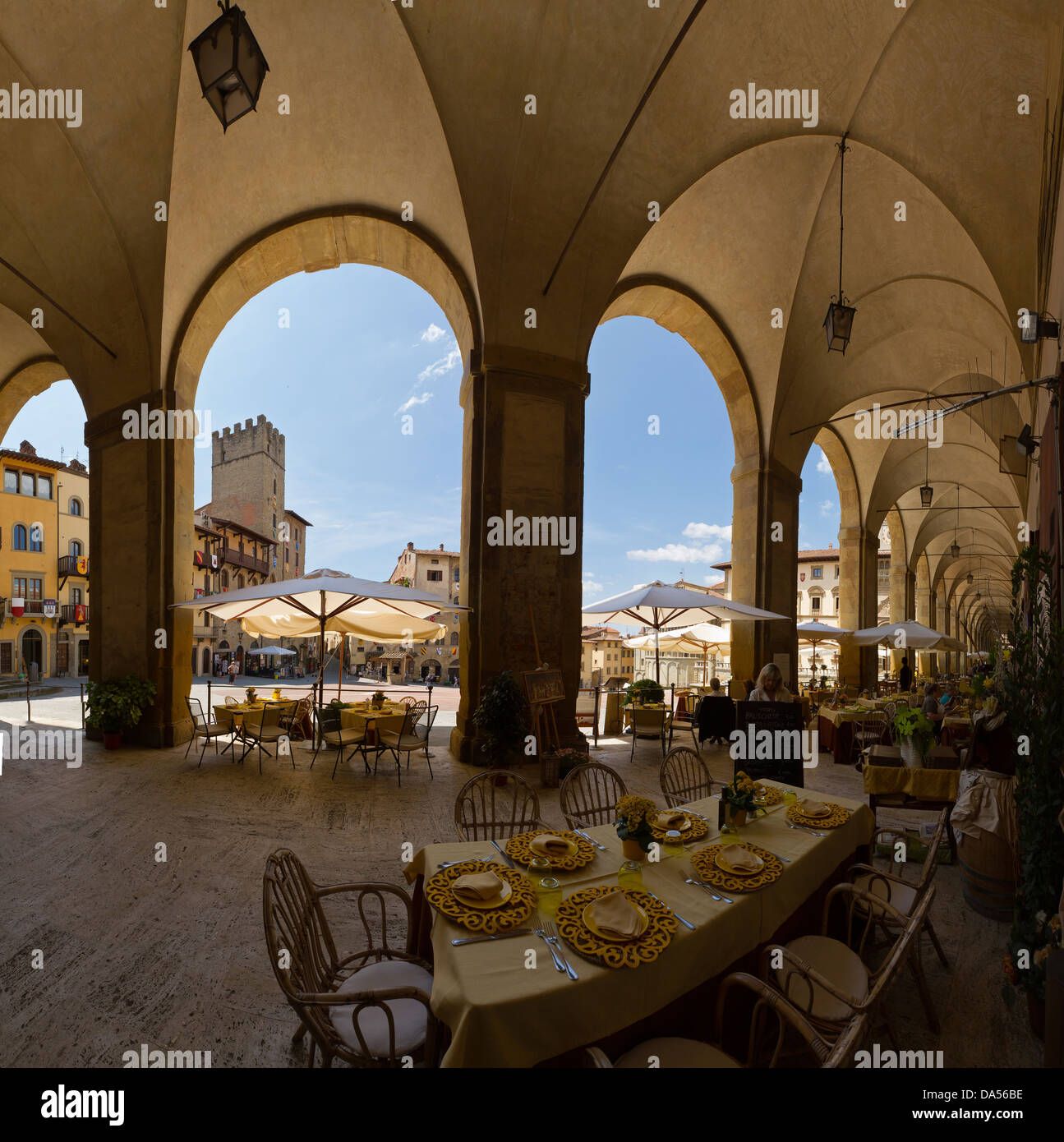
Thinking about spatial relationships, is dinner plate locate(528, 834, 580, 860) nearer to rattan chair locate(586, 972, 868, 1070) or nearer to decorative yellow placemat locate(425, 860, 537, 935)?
decorative yellow placemat locate(425, 860, 537, 935)

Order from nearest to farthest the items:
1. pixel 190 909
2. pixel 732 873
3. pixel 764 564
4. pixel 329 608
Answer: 1. pixel 732 873
2. pixel 190 909
3. pixel 329 608
4. pixel 764 564

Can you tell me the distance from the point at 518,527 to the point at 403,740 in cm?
345

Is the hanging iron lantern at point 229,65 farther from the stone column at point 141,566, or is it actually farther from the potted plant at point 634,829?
the stone column at point 141,566

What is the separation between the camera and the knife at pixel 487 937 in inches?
91.0

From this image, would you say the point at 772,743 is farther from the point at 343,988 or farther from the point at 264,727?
the point at 264,727

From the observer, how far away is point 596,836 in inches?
141

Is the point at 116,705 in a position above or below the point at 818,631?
below

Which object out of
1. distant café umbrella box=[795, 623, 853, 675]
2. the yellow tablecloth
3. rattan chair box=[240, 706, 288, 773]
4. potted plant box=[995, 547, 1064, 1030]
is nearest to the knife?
potted plant box=[995, 547, 1064, 1030]

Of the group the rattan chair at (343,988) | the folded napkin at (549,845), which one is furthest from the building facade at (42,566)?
the folded napkin at (549,845)

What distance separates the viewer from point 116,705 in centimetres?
939

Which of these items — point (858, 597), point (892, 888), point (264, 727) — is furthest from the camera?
point (858, 597)

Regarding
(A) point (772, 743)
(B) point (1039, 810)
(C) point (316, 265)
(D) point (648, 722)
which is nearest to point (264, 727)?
(D) point (648, 722)

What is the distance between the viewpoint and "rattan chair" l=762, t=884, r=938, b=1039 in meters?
2.19
